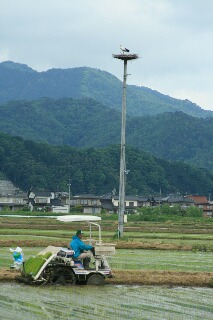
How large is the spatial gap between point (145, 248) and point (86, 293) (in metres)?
16.2

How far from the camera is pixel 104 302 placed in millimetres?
16000

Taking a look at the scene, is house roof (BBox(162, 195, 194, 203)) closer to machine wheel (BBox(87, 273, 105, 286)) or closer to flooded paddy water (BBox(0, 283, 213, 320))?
machine wheel (BBox(87, 273, 105, 286))

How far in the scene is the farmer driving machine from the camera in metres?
18.8

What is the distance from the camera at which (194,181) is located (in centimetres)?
16788

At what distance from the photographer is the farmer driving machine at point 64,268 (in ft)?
61.8

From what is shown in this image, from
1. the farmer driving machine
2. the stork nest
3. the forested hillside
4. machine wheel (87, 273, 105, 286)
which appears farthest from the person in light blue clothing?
the forested hillside

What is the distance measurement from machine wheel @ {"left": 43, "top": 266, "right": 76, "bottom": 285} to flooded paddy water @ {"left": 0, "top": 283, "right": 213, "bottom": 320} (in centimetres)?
50

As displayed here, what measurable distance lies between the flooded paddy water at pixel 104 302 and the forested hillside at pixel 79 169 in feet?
408

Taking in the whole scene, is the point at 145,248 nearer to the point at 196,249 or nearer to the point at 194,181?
the point at 196,249

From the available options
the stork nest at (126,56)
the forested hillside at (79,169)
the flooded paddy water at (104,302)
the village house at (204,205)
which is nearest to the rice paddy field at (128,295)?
the flooded paddy water at (104,302)

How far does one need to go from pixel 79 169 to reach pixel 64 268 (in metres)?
128

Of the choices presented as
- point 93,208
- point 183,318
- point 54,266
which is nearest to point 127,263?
point 54,266

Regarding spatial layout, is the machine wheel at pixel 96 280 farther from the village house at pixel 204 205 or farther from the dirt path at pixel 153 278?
the village house at pixel 204 205

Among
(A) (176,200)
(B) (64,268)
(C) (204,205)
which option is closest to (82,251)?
(B) (64,268)
